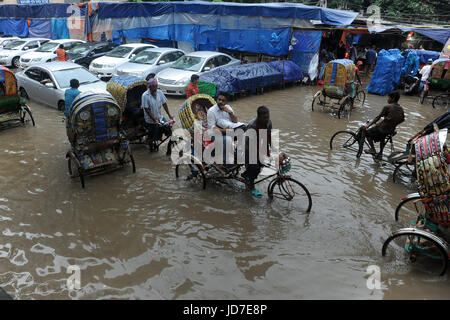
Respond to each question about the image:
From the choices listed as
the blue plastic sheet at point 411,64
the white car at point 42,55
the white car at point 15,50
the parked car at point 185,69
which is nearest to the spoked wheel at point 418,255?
the parked car at point 185,69

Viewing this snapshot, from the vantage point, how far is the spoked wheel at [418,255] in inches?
160

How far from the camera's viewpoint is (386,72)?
574 inches

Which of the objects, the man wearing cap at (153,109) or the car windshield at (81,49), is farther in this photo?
the car windshield at (81,49)

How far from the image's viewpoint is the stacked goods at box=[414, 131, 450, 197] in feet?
13.2

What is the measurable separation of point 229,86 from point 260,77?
84.5 inches

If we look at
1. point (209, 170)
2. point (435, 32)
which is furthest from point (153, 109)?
point (435, 32)

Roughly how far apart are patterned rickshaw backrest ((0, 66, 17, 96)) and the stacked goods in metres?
9.39

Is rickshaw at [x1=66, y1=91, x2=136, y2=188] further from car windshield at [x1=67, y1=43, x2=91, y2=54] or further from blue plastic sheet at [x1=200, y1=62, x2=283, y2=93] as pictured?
car windshield at [x1=67, y1=43, x2=91, y2=54]

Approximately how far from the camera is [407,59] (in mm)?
15586

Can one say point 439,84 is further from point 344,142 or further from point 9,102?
point 9,102

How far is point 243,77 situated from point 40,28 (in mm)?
21557

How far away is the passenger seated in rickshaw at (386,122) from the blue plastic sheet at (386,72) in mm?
8486

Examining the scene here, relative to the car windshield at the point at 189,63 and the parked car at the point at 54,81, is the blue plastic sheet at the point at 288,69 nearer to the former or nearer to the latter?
the car windshield at the point at 189,63

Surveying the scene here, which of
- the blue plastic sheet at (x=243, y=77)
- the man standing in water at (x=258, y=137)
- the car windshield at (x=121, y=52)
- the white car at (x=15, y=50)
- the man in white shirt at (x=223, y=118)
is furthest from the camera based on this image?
the white car at (x=15, y=50)
